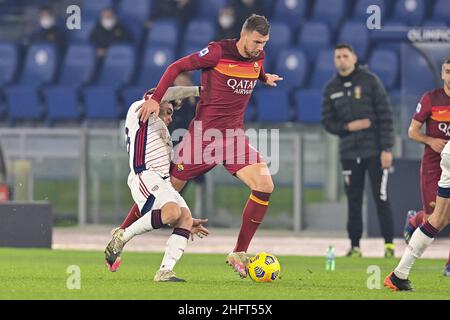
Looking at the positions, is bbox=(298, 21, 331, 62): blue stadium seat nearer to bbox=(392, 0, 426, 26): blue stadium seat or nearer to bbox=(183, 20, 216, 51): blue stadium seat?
bbox=(392, 0, 426, 26): blue stadium seat

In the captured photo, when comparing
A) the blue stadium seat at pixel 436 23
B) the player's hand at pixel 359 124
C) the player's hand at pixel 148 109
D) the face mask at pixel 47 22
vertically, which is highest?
the blue stadium seat at pixel 436 23

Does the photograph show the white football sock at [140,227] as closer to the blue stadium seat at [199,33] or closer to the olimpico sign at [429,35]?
the olimpico sign at [429,35]

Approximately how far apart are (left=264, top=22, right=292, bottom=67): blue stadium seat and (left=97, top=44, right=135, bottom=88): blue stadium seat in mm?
2027

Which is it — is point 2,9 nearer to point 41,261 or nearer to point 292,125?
point 292,125

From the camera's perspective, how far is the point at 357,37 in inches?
748

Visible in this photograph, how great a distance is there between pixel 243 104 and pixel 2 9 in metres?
12.0

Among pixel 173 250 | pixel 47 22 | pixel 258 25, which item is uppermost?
pixel 258 25

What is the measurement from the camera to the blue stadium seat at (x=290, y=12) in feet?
65.8

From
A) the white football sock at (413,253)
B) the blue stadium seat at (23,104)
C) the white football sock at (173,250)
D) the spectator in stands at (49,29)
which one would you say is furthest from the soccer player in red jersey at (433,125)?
the spectator in stands at (49,29)

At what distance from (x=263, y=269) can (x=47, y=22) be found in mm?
11615

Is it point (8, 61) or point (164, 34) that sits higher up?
point (164, 34)

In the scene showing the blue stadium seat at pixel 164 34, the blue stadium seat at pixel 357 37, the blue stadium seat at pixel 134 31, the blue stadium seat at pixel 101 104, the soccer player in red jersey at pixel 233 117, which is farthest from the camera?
the blue stadium seat at pixel 134 31

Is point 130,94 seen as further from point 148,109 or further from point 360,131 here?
point 148,109

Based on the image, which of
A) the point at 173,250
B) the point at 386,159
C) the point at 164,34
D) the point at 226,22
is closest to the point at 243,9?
the point at 226,22
